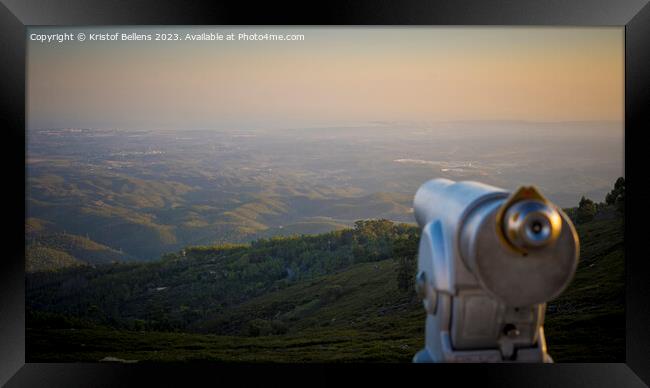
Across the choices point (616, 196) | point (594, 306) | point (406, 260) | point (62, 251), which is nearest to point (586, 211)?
point (616, 196)

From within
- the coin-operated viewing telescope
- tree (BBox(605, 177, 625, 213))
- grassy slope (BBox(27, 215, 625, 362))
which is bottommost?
grassy slope (BBox(27, 215, 625, 362))

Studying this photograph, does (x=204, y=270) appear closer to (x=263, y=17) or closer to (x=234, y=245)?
(x=234, y=245)

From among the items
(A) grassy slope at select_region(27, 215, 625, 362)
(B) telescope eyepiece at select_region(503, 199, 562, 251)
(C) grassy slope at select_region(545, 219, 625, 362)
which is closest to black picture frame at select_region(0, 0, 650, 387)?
(A) grassy slope at select_region(27, 215, 625, 362)

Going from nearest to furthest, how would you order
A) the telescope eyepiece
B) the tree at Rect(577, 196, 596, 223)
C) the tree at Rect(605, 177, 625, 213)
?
the telescope eyepiece
the tree at Rect(605, 177, 625, 213)
the tree at Rect(577, 196, 596, 223)

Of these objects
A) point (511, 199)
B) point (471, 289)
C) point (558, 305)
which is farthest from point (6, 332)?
point (558, 305)

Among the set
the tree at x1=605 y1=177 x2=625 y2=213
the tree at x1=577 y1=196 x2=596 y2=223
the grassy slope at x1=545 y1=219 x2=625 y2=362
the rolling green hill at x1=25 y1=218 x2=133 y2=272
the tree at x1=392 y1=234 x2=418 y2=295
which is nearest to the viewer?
the grassy slope at x1=545 y1=219 x2=625 y2=362

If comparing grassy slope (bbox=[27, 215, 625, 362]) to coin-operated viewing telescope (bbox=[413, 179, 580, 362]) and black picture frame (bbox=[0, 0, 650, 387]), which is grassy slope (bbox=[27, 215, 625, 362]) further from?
coin-operated viewing telescope (bbox=[413, 179, 580, 362])

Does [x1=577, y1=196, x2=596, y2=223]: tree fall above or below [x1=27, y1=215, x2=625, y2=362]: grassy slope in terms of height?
above
